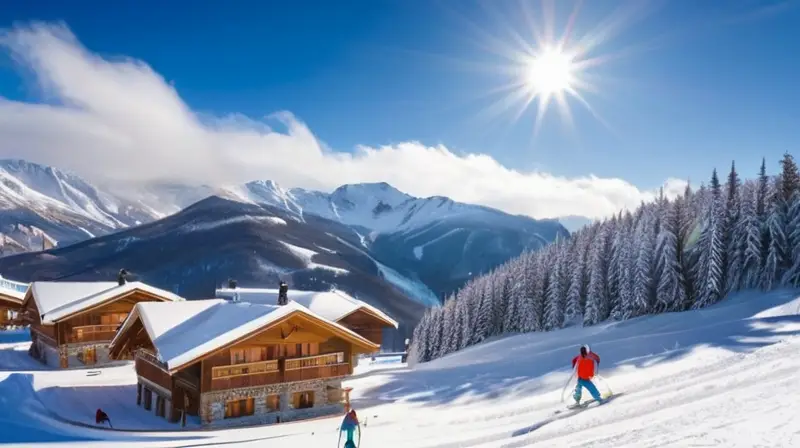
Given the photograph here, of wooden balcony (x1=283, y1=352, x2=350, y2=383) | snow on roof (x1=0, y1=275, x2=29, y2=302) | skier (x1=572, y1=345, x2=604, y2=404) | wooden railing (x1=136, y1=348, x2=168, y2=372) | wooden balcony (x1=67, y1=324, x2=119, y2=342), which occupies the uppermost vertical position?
snow on roof (x1=0, y1=275, x2=29, y2=302)

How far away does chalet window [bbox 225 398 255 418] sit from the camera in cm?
2470

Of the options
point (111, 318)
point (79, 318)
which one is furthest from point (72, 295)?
point (111, 318)

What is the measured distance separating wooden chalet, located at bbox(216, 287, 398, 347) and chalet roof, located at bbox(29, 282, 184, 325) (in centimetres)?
593

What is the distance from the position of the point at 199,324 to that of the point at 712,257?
41.1m

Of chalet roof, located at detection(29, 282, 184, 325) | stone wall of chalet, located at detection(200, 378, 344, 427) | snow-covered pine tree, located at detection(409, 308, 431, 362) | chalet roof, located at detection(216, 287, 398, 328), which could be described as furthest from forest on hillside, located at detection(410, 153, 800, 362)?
chalet roof, located at detection(29, 282, 184, 325)

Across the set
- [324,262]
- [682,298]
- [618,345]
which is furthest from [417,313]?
[618,345]

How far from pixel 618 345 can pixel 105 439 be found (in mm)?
26319

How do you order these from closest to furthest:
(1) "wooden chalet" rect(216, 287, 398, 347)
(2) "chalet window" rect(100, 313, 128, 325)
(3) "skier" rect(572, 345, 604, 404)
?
1. (3) "skier" rect(572, 345, 604, 404)
2. (2) "chalet window" rect(100, 313, 128, 325)
3. (1) "wooden chalet" rect(216, 287, 398, 347)

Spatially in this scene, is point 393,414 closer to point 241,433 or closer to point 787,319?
point 241,433

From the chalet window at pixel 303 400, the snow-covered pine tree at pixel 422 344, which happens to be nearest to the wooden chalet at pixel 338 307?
the chalet window at pixel 303 400

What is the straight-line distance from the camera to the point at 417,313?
158 metres

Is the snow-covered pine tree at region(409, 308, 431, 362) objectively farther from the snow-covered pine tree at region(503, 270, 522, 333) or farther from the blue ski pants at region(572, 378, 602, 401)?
the blue ski pants at region(572, 378, 602, 401)

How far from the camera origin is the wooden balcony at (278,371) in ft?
80.3

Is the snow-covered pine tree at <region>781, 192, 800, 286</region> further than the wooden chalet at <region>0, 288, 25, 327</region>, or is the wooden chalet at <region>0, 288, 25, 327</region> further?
the wooden chalet at <region>0, 288, 25, 327</region>
